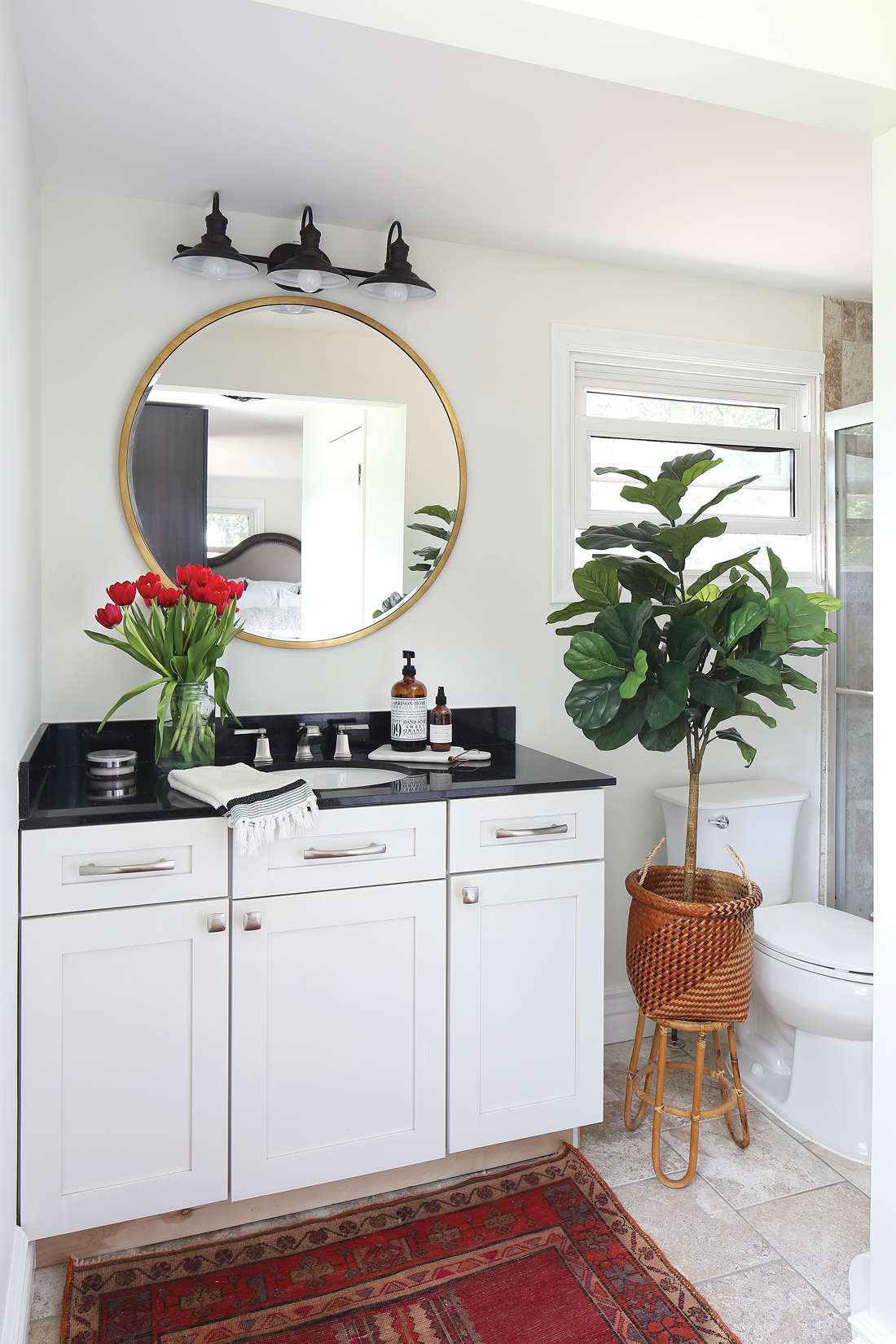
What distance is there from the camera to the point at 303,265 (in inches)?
91.3

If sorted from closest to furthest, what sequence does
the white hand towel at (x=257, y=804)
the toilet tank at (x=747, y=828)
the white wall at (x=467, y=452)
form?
the white hand towel at (x=257, y=804), the white wall at (x=467, y=452), the toilet tank at (x=747, y=828)

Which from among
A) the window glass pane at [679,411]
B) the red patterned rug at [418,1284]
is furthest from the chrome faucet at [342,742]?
the window glass pane at [679,411]

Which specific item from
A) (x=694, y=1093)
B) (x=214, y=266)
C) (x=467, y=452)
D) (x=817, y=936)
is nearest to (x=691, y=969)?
(x=694, y=1093)

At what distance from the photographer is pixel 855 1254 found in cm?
189

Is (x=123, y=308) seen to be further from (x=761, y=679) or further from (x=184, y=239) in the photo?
(x=761, y=679)

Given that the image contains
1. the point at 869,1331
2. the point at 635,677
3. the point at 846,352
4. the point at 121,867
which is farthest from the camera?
the point at 846,352

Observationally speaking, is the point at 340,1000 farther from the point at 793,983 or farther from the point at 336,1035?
the point at 793,983

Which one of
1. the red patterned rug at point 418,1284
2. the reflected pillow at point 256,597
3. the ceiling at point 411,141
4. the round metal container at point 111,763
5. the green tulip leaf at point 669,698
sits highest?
the ceiling at point 411,141

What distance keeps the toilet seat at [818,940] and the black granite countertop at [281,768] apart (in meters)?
0.69

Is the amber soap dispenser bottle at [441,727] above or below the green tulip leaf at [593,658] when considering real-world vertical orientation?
below

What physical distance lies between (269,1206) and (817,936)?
1510 millimetres

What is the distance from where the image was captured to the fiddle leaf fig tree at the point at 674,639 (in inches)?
76.9

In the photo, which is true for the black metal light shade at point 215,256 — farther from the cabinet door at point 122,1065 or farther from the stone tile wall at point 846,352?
the stone tile wall at point 846,352

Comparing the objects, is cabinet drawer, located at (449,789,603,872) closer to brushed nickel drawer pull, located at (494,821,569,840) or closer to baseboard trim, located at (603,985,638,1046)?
brushed nickel drawer pull, located at (494,821,569,840)
